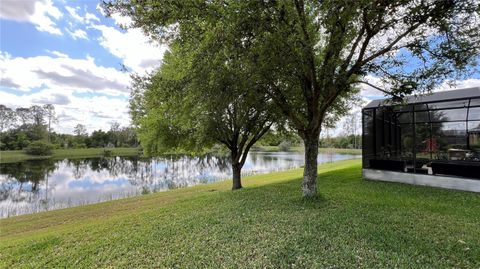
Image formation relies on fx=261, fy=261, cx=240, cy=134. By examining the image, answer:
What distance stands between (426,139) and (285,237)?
10728mm

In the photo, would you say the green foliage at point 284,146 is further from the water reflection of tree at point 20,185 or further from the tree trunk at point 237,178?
the water reflection of tree at point 20,185

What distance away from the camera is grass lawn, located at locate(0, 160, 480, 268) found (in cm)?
349

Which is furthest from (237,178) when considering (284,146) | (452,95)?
(284,146)

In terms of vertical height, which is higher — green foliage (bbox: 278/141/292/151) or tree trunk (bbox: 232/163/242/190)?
green foliage (bbox: 278/141/292/151)

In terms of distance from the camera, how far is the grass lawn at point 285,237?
3.49m

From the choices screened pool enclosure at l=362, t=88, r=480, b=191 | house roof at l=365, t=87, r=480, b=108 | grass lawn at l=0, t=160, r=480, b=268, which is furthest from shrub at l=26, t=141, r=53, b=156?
house roof at l=365, t=87, r=480, b=108

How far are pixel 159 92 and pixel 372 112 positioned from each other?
8950 mm

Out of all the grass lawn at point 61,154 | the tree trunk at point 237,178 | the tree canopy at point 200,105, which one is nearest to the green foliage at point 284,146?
the grass lawn at point 61,154

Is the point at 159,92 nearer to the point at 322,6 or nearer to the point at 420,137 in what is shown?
the point at 322,6

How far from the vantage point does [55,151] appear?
44281mm

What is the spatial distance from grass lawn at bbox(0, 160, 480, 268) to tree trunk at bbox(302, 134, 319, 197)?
0.30 meters

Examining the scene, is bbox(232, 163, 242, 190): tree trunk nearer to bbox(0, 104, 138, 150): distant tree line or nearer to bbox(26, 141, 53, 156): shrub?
bbox(0, 104, 138, 150): distant tree line

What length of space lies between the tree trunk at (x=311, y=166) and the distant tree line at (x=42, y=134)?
37899 mm

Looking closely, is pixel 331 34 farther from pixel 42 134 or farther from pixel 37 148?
pixel 42 134
